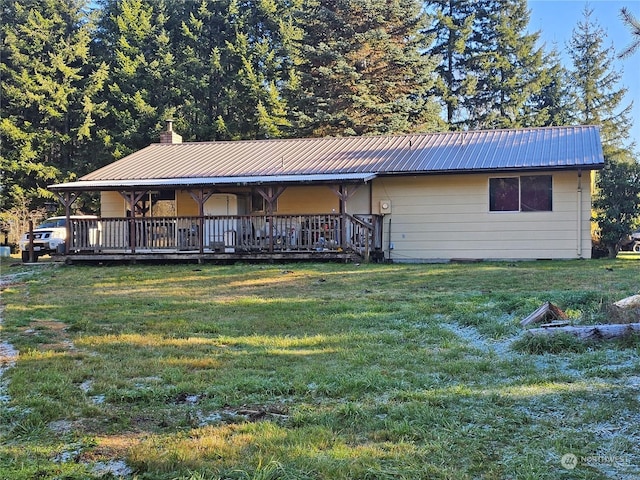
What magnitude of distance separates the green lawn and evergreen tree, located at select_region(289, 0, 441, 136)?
2008cm

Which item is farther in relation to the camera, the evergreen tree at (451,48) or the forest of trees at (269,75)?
the evergreen tree at (451,48)

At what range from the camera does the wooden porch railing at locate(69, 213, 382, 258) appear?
13.9 meters

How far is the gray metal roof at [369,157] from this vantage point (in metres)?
14.1

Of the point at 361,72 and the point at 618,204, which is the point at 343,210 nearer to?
the point at 618,204

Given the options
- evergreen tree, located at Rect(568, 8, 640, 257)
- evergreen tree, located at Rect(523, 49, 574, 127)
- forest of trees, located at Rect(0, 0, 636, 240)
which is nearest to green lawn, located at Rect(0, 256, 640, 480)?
forest of trees, located at Rect(0, 0, 636, 240)

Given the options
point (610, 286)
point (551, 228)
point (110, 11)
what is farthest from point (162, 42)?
point (610, 286)

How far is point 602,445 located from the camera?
2.82 m

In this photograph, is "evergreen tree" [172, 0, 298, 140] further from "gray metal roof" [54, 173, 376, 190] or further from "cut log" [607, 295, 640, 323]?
"cut log" [607, 295, 640, 323]

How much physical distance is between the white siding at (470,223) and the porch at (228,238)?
0.78m

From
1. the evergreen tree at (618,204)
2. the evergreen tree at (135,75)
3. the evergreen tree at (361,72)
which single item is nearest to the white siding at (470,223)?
the evergreen tree at (618,204)

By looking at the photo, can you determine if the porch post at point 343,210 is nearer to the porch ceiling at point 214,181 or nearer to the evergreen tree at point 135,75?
the porch ceiling at point 214,181

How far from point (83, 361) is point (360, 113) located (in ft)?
77.2

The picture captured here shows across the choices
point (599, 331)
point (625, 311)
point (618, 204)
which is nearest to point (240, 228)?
point (625, 311)

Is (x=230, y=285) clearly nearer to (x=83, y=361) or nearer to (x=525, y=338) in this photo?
(x=83, y=361)
